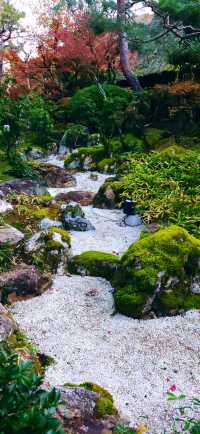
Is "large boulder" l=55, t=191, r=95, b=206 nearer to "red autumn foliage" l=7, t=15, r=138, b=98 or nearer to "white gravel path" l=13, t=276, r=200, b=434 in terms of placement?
"white gravel path" l=13, t=276, r=200, b=434

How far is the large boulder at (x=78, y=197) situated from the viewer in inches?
422

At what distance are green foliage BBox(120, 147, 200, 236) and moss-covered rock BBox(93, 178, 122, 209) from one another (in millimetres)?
179

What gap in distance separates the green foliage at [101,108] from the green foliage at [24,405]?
1314 cm

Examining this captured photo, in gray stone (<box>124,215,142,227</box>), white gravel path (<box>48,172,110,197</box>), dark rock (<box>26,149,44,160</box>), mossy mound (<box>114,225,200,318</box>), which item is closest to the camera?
mossy mound (<box>114,225,200,318</box>)

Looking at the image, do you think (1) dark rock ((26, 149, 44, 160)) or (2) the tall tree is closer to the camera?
(1) dark rock ((26, 149, 44, 160))

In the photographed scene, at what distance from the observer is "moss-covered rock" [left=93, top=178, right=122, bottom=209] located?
34.0 feet

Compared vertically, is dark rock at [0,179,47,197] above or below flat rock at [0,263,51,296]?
above

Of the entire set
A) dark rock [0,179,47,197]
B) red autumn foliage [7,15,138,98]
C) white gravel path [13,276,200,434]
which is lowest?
white gravel path [13,276,200,434]

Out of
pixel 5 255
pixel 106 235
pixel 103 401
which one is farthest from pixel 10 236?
pixel 103 401

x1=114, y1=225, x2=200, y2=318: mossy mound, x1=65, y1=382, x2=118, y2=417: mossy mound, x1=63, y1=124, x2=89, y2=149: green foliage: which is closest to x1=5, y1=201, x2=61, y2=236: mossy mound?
x1=114, y1=225, x2=200, y2=318: mossy mound

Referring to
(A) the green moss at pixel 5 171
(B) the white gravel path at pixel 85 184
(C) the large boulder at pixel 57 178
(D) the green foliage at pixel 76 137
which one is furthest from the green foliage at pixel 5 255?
(D) the green foliage at pixel 76 137

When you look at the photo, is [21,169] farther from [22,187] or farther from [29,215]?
[29,215]

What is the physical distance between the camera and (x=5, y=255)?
22.4 feet

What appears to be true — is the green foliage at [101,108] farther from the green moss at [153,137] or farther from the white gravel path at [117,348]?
the white gravel path at [117,348]
